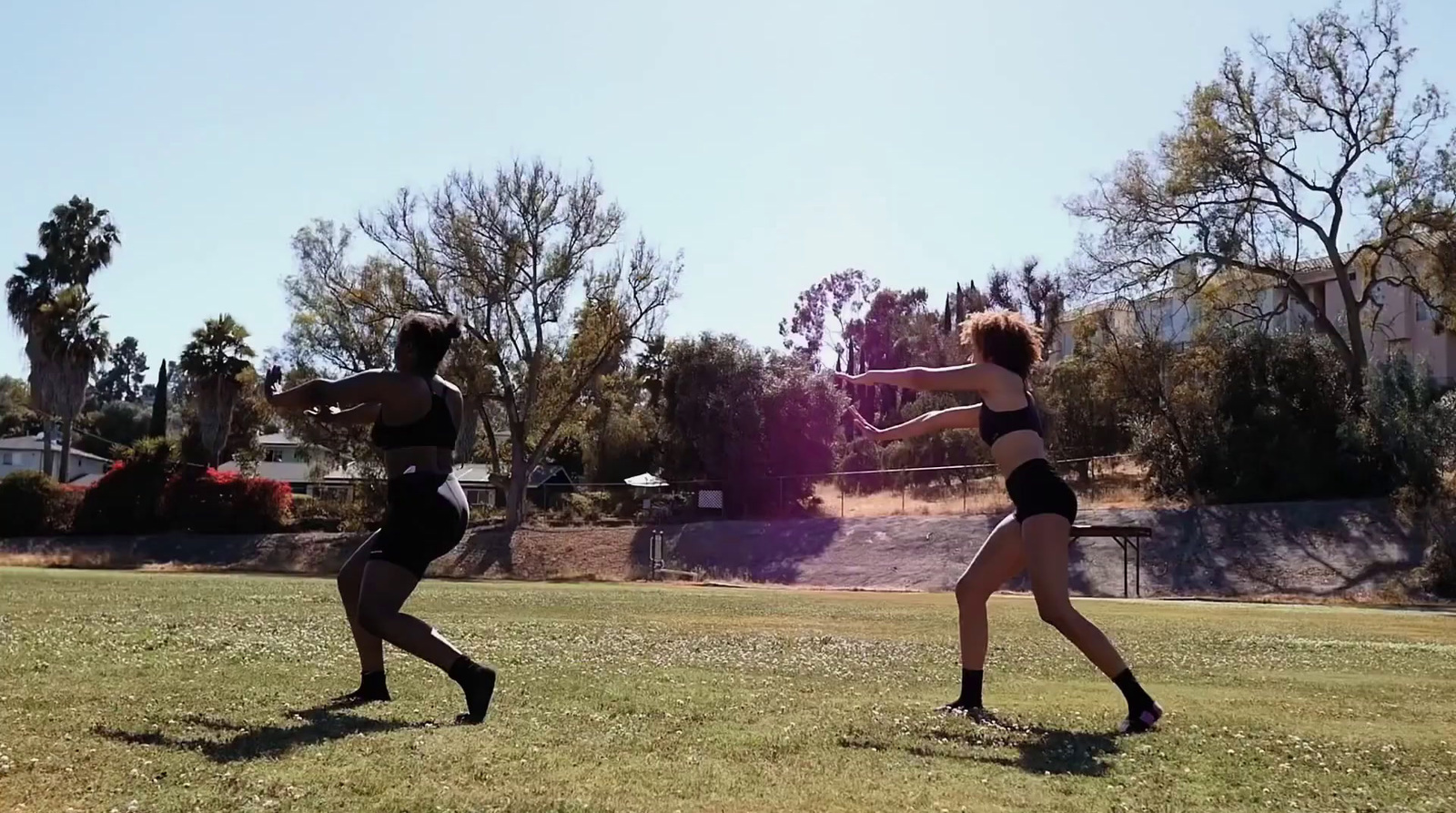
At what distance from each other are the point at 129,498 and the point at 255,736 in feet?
180

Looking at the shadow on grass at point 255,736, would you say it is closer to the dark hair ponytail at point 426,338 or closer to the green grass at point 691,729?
the green grass at point 691,729

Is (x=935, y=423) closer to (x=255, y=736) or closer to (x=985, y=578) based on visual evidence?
(x=985, y=578)

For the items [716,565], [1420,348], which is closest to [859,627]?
[716,565]

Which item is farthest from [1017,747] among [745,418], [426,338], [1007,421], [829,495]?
[745,418]

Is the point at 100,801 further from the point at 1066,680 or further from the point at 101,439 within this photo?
the point at 101,439

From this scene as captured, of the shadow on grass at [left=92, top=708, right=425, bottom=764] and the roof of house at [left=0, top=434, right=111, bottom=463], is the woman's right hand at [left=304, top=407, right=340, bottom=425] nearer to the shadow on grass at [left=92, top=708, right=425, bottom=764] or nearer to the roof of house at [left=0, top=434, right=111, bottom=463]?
the shadow on grass at [left=92, top=708, right=425, bottom=764]

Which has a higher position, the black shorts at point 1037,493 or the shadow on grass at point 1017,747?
the black shorts at point 1037,493

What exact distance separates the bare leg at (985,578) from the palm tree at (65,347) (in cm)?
6426

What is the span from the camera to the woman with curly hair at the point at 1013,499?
706 cm

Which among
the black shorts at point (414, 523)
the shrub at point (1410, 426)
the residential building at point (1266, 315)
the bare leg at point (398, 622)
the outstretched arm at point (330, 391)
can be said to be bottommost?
the bare leg at point (398, 622)

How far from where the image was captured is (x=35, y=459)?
89.9 metres

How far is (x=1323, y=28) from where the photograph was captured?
48188 millimetres

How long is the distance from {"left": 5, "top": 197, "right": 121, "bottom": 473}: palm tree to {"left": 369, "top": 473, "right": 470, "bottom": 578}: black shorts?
209 feet

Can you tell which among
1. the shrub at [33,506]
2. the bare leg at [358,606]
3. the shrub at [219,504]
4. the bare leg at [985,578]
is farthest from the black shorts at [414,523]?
the shrub at [33,506]
